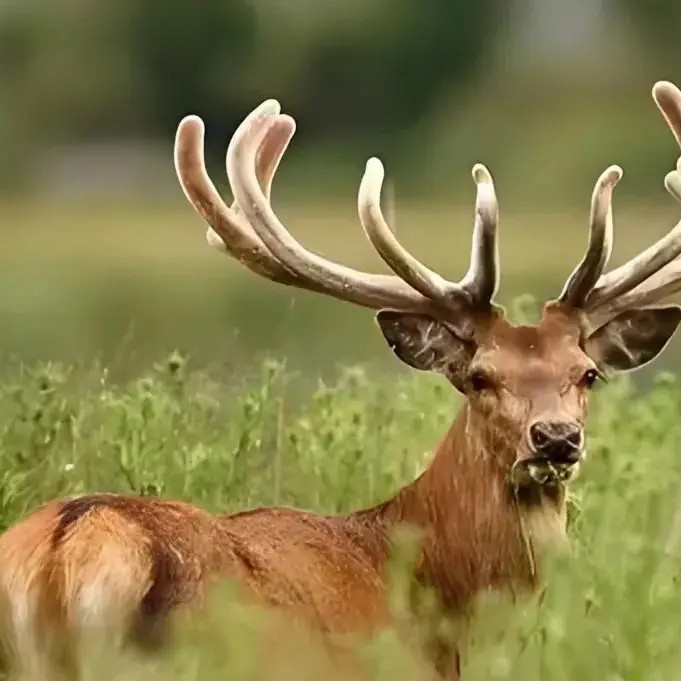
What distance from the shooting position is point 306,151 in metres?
7.11

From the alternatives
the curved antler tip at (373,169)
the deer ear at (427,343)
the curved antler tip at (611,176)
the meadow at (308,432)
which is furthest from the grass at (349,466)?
the curved antler tip at (373,169)

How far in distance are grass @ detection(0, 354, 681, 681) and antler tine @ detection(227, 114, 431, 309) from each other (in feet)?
1.10

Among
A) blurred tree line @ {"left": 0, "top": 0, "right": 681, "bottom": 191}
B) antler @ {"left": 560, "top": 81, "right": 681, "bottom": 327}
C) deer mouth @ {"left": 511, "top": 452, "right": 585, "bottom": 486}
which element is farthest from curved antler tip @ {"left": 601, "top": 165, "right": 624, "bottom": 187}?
blurred tree line @ {"left": 0, "top": 0, "right": 681, "bottom": 191}

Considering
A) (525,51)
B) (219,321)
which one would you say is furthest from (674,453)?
(525,51)

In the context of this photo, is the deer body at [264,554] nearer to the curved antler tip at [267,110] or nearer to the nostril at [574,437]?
the nostril at [574,437]

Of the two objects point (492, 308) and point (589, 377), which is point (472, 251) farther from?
point (589, 377)

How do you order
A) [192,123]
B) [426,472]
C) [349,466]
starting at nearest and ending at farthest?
1. [426,472]
2. [192,123]
3. [349,466]

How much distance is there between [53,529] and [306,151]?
5.04m

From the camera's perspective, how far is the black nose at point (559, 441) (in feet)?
7.48

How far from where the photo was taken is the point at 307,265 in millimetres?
2551

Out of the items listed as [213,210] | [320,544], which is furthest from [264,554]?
[213,210]

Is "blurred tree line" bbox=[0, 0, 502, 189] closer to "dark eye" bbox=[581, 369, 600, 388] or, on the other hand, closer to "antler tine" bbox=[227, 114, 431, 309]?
"antler tine" bbox=[227, 114, 431, 309]

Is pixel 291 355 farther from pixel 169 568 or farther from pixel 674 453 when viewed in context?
pixel 169 568

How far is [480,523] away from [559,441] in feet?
0.66
